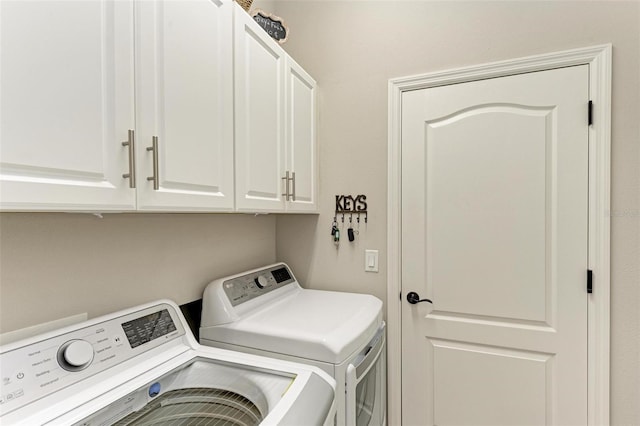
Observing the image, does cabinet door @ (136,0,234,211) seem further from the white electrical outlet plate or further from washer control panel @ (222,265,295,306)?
the white electrical outlet plate

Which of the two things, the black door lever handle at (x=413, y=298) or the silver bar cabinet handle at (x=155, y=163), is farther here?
the black door lever handle at (x=413, y=298)

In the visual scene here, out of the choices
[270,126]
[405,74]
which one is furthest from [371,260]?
[405,74]

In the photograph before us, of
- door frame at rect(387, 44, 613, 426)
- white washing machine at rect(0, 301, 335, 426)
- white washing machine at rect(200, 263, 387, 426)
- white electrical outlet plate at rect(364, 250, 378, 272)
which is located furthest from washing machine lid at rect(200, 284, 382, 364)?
door frame at rect(387, 44, 613, 426)

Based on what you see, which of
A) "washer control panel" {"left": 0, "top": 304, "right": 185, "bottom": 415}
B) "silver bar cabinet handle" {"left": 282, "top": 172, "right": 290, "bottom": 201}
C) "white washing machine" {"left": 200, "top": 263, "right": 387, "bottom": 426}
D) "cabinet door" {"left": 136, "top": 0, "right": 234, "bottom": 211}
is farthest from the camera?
"silver bar cabinet handle" {"left": 282, "top": 172, "right": 290, "bottom": 201}

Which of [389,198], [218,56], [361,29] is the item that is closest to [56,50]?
[218,56]

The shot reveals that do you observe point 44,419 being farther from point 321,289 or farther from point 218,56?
point 321,289

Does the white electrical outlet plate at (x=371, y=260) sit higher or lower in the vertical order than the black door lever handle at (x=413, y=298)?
higher

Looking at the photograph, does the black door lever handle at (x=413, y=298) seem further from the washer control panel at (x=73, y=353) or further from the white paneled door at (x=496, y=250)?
the washer control panel at (x=73, y=353)

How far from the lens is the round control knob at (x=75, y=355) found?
88cm

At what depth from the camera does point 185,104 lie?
1025 millimetres

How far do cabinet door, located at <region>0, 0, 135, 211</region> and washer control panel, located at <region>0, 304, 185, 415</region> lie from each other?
413 millimetres

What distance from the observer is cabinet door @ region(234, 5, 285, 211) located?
1280 millimetres

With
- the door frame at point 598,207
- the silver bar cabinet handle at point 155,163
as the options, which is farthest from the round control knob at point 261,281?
the door frame at point 598,207

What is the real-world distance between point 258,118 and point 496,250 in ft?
4.25
